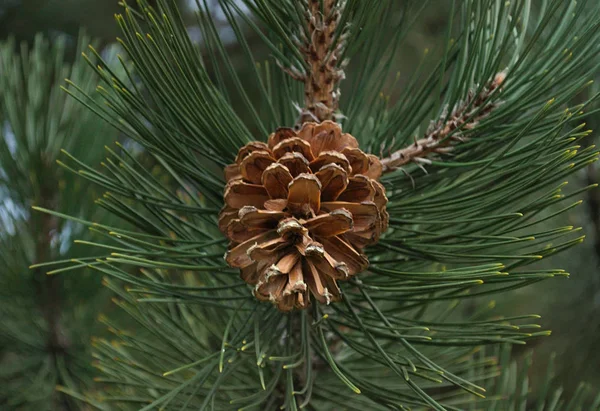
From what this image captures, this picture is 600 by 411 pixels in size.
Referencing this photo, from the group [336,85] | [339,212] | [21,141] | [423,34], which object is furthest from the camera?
[423,34]

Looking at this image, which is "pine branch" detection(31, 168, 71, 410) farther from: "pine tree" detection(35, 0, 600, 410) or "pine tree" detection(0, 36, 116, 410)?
"pine tree" detection(35, 0, 600, 410)

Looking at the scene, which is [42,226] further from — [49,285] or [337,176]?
[337,176]

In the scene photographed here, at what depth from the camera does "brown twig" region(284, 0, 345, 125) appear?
719 mm

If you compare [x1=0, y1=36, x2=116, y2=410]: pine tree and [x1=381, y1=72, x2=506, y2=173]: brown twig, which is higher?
[x1=381, y1=72, x2=506, y2=173]: brown twig

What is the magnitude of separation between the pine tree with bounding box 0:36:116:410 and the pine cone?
2.01 ft

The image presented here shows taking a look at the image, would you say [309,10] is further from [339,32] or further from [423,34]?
[423,34]

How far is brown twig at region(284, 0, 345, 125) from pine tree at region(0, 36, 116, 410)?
583mm

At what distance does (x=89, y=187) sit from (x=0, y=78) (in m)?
0.25

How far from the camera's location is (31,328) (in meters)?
1.25

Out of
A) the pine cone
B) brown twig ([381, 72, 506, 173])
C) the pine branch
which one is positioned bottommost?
the pine branch

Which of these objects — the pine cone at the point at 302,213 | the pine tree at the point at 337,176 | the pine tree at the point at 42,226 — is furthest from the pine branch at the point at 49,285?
the pine cone at the point at 302,213

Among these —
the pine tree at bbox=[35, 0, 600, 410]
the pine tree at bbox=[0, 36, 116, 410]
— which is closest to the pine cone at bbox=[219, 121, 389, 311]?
the pine tree at bbox=[35, 0, 600, 410]

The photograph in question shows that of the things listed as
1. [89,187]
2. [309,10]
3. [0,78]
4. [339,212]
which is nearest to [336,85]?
[309,10]

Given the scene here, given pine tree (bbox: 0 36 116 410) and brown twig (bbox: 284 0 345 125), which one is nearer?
brown twig (bbox: 284 0 345 125)
